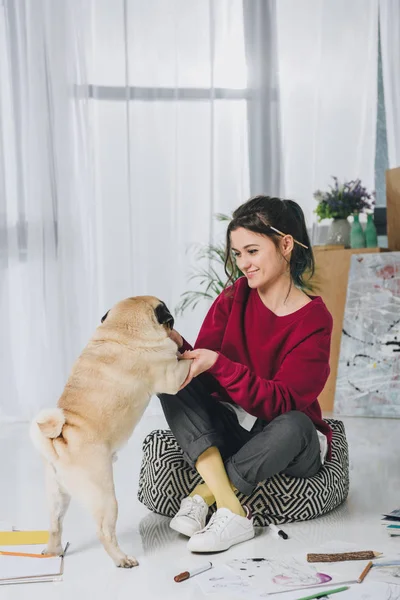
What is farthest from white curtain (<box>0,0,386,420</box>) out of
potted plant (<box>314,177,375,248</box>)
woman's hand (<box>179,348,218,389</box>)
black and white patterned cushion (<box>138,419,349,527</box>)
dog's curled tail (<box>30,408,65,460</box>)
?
dog's curled tail (<box>30,408,65,460</box>)

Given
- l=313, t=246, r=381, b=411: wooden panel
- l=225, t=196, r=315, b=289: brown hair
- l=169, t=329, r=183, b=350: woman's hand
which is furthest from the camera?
l=313, t=246, r=381, b=411: wooden panel

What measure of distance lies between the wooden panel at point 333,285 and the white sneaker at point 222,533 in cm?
197

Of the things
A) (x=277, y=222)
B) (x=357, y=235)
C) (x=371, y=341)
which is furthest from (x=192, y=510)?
(x=357, y=235)

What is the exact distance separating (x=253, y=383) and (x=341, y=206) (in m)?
2.23

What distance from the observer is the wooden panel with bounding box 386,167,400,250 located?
13.1ft

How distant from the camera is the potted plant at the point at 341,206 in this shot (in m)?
4.01

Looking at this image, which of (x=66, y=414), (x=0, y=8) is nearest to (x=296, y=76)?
(x=0, y=8)

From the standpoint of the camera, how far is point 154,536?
6.61ft

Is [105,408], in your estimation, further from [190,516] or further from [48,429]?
[190,516]

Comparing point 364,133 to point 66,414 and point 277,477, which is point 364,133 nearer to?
point 277,477

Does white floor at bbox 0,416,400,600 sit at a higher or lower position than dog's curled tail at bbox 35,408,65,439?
lower

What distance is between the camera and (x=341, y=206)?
4.01 m

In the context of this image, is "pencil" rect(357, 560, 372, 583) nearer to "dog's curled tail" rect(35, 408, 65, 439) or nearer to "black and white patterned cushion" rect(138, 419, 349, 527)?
"black and white patterned cushion" rect(138, 419, 349, 527)

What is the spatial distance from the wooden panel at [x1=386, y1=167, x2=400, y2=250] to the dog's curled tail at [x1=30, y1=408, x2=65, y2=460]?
2709 mm
